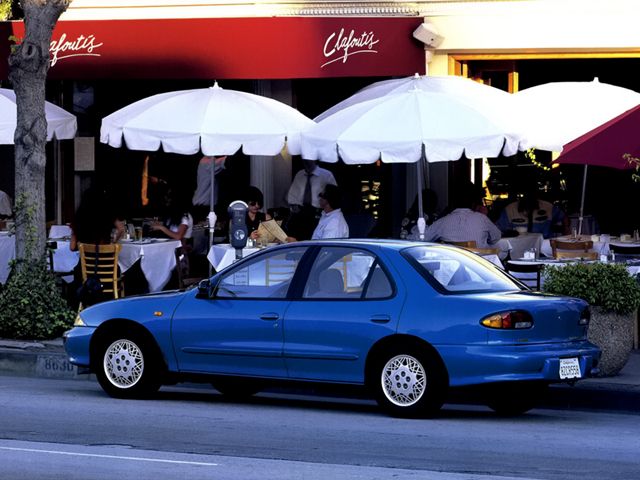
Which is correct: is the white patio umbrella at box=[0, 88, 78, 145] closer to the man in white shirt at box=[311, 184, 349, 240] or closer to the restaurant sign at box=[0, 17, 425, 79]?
the restaurant sign at box=[0, 17, 425, 79]

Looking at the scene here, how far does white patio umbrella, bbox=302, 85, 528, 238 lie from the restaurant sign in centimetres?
426

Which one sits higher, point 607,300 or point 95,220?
point 95,220

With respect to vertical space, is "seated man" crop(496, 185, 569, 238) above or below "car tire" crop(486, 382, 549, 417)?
above

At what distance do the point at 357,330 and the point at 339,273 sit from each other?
0.59 metres

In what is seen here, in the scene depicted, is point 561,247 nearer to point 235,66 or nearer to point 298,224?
point 298,224

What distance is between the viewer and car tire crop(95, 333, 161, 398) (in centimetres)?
1277

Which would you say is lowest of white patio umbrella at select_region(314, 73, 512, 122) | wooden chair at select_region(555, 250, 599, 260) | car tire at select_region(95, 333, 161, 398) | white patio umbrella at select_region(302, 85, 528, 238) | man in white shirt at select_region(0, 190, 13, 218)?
Result: car tire at select_region(95, 333, 161, 398)

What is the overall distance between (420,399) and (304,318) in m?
1.14

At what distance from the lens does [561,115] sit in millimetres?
19203

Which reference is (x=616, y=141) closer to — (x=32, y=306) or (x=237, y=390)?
(x=237, y=390)

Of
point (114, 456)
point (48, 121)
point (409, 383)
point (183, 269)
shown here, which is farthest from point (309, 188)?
point (114, 456)

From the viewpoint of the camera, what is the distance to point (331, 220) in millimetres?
18312

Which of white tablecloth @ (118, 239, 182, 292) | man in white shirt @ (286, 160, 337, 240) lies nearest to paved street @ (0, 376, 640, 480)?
white tablecloth @ (118, 239, 182, 292)

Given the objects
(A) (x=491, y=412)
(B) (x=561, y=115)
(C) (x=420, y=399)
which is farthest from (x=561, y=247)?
(C) (x=420, y=399)
